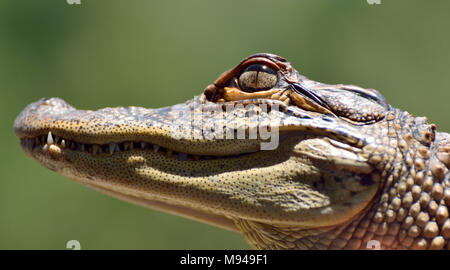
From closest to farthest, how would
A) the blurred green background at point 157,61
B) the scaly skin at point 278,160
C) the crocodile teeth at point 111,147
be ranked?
the scaly skin at point 278,160 → the crocodile teeth at point 111,147 → the blurred green background at point 157,61

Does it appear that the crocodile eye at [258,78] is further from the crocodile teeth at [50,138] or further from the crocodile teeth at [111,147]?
the crocodile teeth at [50,138]

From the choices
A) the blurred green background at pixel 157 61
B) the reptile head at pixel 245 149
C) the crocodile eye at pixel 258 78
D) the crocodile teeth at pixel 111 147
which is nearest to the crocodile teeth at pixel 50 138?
the reptile head at pixel 245 149

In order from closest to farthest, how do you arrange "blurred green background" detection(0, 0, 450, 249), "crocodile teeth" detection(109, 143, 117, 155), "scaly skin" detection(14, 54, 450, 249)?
"scaly skin" detection(14, 54, 450, 249), "crocodile teeth" detection(109, 143, 117, 155), "blurred green background" detection(0, 0, 450, 249)

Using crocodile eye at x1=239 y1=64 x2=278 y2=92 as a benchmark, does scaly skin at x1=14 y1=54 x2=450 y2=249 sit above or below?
below

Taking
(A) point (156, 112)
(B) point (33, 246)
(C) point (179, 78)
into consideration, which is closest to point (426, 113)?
(C) point (179, 78)

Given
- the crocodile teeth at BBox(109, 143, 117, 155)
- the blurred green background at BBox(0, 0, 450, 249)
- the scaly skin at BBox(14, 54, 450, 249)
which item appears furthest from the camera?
the blurred green background at BBox(0, 0, 450, 249)

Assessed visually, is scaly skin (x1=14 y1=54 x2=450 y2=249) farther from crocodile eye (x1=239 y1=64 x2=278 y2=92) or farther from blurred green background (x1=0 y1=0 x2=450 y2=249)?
blurred green background (x1=0 y1=0 x2=450 y2=249)

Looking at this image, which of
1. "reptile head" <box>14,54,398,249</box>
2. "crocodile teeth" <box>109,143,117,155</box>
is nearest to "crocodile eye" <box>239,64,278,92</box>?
"reptile head" <box>14,54,398,249</box>

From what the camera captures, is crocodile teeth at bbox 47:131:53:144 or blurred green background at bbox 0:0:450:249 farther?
blurred green background at bbox 0:0:450:249

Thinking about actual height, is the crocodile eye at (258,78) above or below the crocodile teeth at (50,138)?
above
